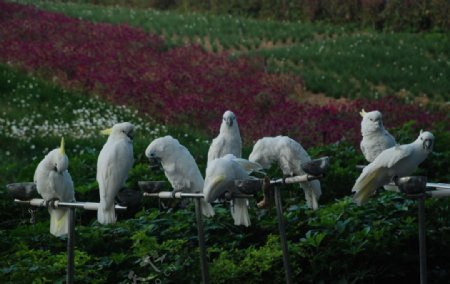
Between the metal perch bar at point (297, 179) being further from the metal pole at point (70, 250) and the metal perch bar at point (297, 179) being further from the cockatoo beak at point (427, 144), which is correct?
the metal pole at point (70, 250)

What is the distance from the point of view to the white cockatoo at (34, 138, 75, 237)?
581 centimetres

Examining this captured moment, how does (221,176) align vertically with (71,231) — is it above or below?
above

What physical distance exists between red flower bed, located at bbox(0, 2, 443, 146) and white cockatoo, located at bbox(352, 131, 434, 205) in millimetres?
6827

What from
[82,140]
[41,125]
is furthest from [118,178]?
[41,125]

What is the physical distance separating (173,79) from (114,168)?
9761 mm

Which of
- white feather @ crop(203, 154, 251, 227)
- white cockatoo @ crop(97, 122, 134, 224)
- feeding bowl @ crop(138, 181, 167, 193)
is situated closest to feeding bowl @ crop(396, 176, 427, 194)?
white feather @ crop(203, 154, 251, 227)

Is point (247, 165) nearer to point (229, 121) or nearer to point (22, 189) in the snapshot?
point (229, 121)

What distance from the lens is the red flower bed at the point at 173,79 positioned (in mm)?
13172

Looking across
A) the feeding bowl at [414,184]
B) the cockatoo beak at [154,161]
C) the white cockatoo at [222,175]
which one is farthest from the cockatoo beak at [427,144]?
the cockatoo beak at [154,161]

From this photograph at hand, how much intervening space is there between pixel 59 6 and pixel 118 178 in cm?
1716

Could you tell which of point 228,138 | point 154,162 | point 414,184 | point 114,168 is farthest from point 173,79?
point 414,184

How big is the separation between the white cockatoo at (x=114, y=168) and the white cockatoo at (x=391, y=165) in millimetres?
1284

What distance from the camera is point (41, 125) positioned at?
41.7 ft

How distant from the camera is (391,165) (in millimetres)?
5156
